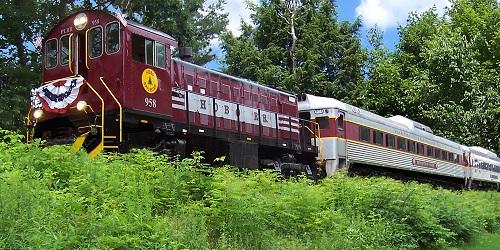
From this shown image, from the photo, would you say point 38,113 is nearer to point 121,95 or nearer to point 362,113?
point 121,95

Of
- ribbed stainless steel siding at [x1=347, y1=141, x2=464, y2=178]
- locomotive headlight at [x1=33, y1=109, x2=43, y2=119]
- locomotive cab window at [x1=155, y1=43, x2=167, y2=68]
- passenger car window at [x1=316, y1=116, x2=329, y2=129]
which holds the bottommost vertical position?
ribbed stainless steel siding at [x1=347, y1=141, x2=464, y2=178]

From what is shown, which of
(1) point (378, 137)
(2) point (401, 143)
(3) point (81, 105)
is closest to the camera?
(3) point (81, 105)

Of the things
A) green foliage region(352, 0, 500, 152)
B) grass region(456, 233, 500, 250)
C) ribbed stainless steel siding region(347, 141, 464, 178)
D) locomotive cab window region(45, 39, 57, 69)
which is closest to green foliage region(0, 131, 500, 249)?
grass region(456, 233, 500, 250)

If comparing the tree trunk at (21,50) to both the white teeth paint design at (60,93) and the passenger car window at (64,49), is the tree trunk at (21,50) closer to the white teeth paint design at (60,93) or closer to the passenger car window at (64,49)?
the passenger car window at (64,49)

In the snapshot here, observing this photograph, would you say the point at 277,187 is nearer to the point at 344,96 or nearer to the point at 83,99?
the point at 83,99

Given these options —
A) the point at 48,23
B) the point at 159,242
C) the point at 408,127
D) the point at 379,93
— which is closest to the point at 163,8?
the point at 48,23

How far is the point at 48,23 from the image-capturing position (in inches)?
1081

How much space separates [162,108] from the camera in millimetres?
14711

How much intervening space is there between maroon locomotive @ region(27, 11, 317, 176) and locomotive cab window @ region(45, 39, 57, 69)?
0.03 m

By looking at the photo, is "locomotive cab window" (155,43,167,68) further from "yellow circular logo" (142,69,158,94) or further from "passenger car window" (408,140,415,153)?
"passenger car window" (408,140,415,153)

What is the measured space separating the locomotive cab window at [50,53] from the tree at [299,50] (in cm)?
2710

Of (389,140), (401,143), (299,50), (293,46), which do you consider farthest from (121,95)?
(293,46)

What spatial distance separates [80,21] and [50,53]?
1594 millimetres

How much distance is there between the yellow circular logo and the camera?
46.6 feet
